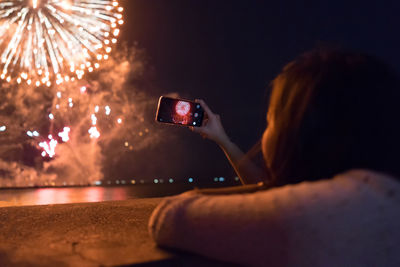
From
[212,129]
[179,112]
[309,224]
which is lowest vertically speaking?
[309,224]

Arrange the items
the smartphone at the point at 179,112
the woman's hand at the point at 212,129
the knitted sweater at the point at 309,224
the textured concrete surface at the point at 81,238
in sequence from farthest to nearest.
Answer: the woman's hand at the point at 212,129, the smartphone at the point at 179,112, the textured concrete surface at the point at 81,238, the knitted sweater at the point at 309,224

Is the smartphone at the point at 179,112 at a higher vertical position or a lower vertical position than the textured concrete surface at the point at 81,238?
higher

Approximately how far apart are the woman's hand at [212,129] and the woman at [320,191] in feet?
3.04

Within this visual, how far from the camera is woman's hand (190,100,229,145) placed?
257cm

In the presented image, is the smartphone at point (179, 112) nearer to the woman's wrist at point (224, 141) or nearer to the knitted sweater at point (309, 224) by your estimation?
the woman's wrist at point (224, 141)

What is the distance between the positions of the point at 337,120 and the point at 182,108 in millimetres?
1233

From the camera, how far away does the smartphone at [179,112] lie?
8.09 ft

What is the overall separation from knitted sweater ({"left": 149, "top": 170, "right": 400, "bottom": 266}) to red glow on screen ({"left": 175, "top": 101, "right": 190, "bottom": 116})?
43.5 inches

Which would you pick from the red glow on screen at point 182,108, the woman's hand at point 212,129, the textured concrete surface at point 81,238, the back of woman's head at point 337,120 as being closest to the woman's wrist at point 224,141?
the woman's hand at point 212,129

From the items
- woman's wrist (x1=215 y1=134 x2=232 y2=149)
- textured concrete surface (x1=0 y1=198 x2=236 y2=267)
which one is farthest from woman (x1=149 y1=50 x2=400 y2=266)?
woman's wrist (x1=215 y1=134 x2=232 y2=149)

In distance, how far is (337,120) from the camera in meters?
1.46

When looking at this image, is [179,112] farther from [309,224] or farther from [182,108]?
[309,224]

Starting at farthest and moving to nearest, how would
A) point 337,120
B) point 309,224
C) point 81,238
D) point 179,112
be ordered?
1. point 179,112
2. point 81,238
3. point 337,120
4. point 309,224

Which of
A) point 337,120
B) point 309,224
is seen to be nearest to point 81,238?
point 309,224
